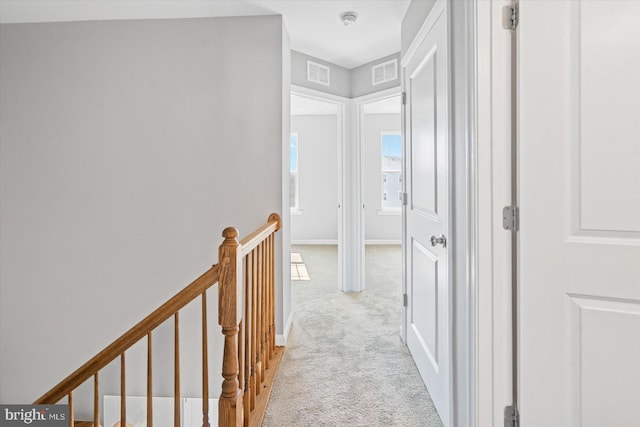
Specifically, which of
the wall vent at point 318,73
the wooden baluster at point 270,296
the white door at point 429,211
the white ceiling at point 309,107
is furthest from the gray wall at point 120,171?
the white ceiling at point 309,107

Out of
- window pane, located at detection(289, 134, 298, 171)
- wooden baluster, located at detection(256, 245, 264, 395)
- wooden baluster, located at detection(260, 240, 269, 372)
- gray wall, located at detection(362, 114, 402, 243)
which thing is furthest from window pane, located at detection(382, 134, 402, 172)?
wooden baluster, located at detection(256, 245, 264, 395)

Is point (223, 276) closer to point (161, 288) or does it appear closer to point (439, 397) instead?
point (439, 397)

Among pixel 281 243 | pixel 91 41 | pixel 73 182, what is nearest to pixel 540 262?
pixel 281 243

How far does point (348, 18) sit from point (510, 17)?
1.76 meters

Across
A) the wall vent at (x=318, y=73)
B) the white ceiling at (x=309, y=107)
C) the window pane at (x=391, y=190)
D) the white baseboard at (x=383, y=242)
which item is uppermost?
the white ceiling at (x=309, y=107)

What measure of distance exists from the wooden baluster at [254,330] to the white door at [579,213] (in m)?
1.18

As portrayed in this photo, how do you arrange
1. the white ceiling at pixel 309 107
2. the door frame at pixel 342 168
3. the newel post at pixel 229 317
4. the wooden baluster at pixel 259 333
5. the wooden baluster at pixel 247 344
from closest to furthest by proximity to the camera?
the newel post at pixel 229 317
the wooden baluster at pixel 247 344
the wooden baluster at pixel 259 333
the door frame at pixel 342 168
the white ceiling at pixel 309 107

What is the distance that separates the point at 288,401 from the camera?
1.94 m

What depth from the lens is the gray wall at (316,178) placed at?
7.08 meters

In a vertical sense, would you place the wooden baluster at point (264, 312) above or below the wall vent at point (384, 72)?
A: below

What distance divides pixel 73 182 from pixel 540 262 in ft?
10.2

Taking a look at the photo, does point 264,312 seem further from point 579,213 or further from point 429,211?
point 579,213

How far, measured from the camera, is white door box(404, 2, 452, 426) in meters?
1.74

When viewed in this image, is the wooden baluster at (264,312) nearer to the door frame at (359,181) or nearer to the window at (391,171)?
the door frame at (359,181)
